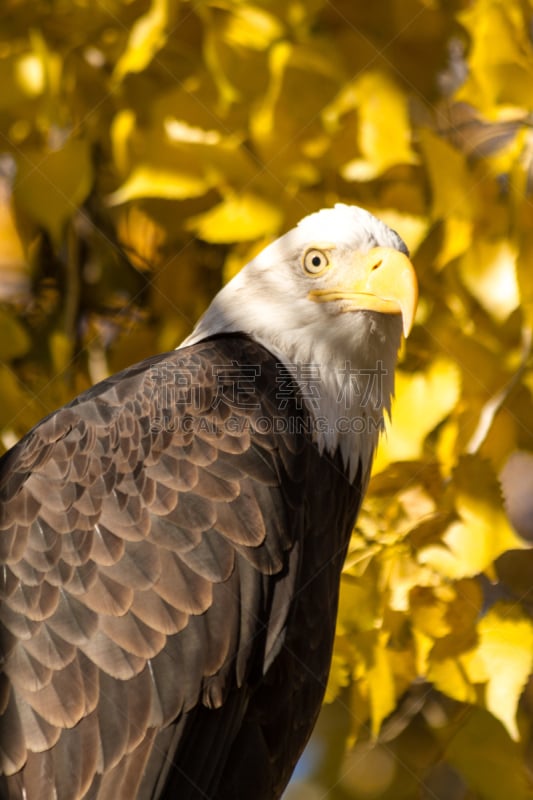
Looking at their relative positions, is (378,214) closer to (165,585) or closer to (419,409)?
(419,409)

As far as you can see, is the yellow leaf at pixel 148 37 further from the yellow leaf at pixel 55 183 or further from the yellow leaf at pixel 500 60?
the yellow leaf at pixel 500 60

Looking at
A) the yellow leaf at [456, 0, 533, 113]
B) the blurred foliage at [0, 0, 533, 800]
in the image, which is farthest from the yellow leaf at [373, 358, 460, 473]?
the yellow leaf at [456, 0, 533, 113]

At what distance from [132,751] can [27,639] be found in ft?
0.77

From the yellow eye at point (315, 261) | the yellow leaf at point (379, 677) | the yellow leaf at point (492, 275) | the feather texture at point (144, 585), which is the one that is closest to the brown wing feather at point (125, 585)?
the feather texture at point (144, 585)

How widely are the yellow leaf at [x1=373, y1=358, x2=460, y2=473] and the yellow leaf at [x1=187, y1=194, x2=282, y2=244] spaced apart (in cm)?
40

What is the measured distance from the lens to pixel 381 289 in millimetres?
2051

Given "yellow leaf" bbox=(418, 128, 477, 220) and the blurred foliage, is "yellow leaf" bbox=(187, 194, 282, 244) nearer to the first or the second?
the blurred foliage

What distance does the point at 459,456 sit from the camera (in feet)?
6.85

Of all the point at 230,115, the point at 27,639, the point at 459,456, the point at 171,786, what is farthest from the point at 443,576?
the point at 230,115

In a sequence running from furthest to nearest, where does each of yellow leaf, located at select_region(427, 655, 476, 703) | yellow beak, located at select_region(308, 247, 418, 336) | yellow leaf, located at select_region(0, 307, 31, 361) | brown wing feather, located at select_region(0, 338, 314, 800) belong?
yellow leaf, located at select_region(0, 307, 31, 361), yellow leaf, located at select_region(427, 655, 476, 703), yellow beak, located at select_region(308, 247, 418, 336), brown wing feather, located at select_region(0, 338, 314, 800)

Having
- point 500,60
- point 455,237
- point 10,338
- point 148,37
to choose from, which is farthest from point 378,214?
point 10,338

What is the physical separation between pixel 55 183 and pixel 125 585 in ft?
2.90

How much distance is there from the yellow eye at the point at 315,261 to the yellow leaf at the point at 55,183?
49 cm

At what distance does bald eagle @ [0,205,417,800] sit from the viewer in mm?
1790
